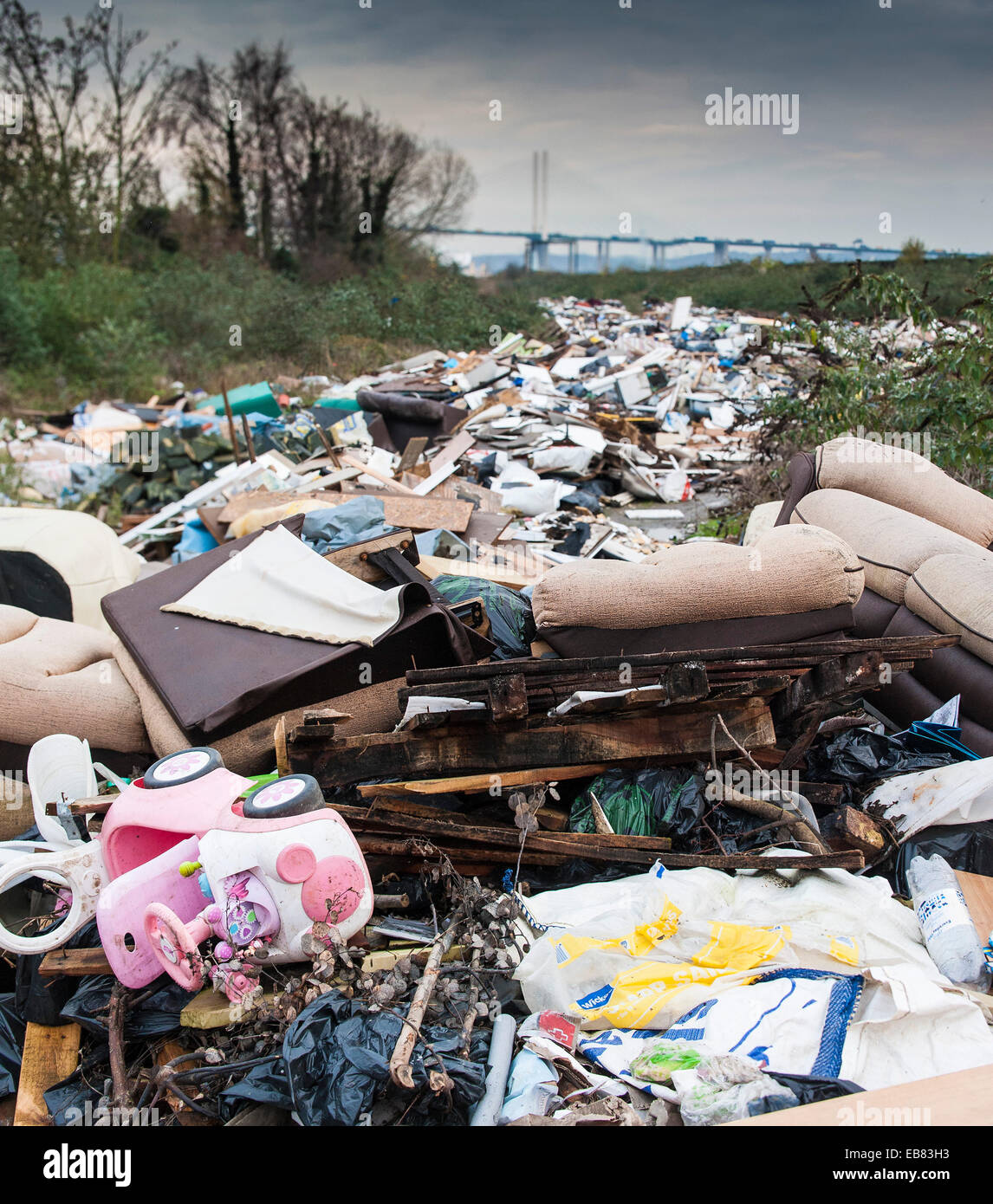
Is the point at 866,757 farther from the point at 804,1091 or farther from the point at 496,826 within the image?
the point at 804,1091

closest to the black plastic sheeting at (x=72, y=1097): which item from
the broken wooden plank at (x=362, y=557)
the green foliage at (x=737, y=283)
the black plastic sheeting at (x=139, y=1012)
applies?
the black plastic sheeting at (x=139, y=1012)

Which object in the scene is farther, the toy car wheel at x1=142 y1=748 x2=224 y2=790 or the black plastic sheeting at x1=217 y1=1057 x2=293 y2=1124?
the toy car wheel at x1=142 y1=748 x2=224 y2=790

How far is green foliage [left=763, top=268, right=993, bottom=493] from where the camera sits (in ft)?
17.2

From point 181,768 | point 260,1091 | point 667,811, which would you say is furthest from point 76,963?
point 667,811

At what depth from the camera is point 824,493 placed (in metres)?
4.29

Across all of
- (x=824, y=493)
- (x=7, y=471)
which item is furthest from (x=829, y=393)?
(x=7, y=471)

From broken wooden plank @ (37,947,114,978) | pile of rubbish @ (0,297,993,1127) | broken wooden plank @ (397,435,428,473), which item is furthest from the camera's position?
broken wooden plank @ (397,435,428,473)

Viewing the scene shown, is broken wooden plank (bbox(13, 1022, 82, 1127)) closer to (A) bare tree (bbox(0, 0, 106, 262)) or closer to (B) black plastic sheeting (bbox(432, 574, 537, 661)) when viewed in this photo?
(B) black plastic sheeting (bbox(432, 574, 537, 661))

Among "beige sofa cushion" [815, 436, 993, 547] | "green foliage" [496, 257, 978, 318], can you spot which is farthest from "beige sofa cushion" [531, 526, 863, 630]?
"green foliage" [496, 257, 978, 318]

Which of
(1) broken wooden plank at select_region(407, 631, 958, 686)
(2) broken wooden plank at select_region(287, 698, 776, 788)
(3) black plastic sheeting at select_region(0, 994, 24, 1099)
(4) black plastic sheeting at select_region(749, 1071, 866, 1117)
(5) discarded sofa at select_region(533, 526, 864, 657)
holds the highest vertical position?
(5) discarded sofa at select_region(533, 526, 864, 657)

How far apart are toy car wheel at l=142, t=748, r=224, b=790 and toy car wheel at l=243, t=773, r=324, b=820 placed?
188mm

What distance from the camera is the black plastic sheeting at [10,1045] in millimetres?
2275
